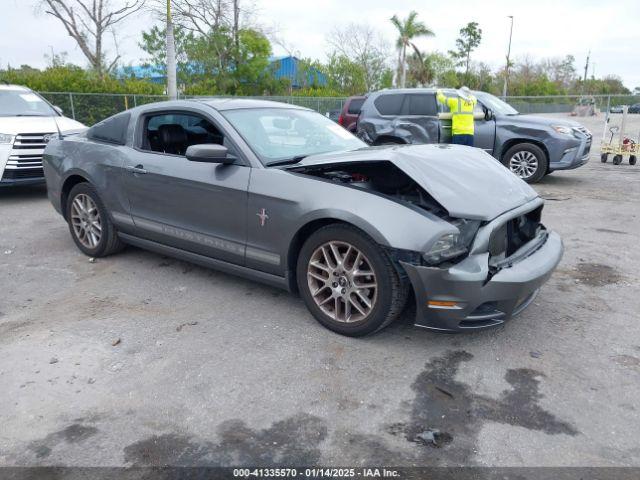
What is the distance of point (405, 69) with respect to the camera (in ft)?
131

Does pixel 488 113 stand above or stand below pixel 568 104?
below

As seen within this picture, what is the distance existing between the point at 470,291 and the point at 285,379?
1.23 meters

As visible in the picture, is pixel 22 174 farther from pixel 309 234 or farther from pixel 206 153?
pixel 309 234

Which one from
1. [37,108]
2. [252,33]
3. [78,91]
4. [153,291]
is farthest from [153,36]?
[153,291]

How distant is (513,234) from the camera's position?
12.6 feet

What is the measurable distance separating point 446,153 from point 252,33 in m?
29.8

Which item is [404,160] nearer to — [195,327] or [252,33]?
[195,327]

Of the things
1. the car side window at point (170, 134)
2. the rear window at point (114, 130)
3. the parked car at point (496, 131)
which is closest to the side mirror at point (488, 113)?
the parked car at point (496, 131)

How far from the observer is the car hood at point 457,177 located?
3.48 m

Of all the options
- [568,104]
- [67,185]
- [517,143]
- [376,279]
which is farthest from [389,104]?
[568,104]

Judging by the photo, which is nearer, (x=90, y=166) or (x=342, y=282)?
(x=342, y=282)

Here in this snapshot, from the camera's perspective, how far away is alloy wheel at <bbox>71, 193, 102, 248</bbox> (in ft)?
17.3

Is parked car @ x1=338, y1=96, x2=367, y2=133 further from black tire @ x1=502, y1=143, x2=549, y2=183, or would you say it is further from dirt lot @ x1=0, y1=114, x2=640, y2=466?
dirt lot @ x1=0, y1=114, x2=640, y2=466

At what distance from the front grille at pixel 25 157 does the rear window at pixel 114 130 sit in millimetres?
3461
